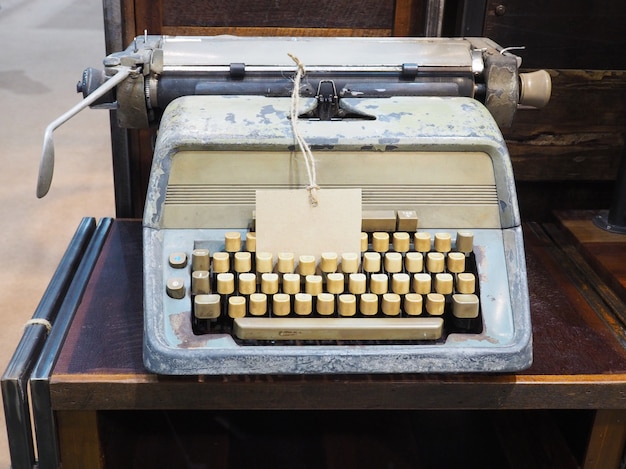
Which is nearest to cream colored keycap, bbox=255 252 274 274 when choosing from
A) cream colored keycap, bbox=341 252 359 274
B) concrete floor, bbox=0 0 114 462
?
cream colored keycap, bbox=341 252 359 274

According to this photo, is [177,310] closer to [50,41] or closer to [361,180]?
[361,180]

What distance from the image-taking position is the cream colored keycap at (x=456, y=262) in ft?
3.73

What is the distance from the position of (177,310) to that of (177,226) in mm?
134

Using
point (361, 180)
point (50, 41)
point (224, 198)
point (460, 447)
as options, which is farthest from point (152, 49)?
point (50, 41)

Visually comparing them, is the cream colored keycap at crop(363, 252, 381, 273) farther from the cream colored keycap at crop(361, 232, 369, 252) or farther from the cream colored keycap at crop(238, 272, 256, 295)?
the cream colored keycap at crop(238, 272, 256, 295)

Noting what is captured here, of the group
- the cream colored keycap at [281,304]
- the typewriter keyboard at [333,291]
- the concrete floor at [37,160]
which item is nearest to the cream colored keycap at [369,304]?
the typewriter keyboard at [333,291]

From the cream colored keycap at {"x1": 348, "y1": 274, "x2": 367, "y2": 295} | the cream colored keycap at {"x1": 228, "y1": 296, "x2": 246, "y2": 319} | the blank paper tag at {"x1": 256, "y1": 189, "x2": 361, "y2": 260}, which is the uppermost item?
the blank paper tag at {"x1": 256, "y1": 189, "x2": 361, "y2": 260}

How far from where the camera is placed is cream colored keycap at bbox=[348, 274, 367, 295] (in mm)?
1106

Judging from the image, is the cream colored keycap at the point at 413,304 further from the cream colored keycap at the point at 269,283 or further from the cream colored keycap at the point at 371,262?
the cream colored keycap at the point at 269,283

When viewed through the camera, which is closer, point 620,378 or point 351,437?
point 620,378

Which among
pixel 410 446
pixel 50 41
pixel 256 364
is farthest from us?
pixel 50 41

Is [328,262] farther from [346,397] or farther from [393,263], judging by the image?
[346,397]

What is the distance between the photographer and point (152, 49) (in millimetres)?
1324

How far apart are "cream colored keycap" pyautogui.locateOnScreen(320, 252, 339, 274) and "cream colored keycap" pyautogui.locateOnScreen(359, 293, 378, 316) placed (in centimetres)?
6
